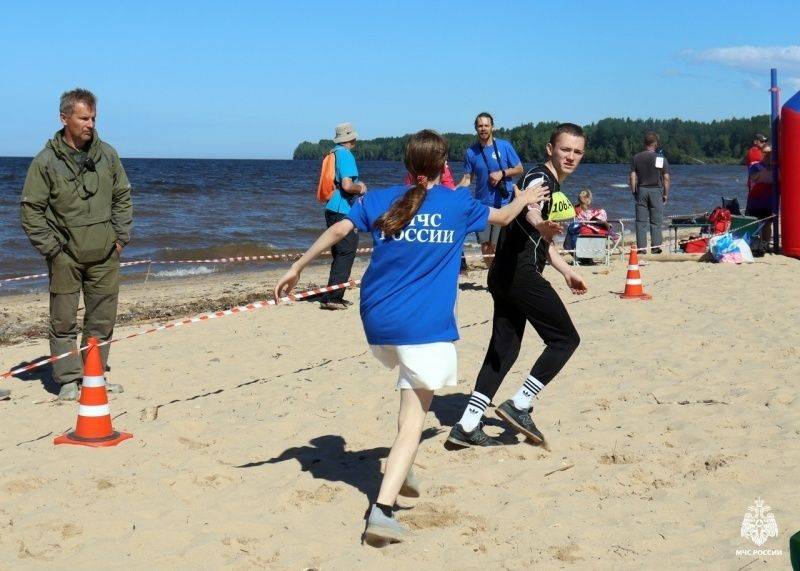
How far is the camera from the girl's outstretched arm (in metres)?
4.13

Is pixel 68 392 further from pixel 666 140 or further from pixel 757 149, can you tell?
pixel 666 140

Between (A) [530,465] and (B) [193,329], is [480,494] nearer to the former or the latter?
(A) [530,465]

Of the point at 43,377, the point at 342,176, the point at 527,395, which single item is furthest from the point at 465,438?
the point at 342,176

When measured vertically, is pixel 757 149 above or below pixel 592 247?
above

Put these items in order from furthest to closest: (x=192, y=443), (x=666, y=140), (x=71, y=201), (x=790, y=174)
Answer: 1. (x=666, y=140)
2. (x=790, y=174)
3. (x=71, y=201)
4. (x=192, y=443)

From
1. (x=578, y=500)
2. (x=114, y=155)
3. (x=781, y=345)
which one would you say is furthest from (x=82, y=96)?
(x=781, y=345)

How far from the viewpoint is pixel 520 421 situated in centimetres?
542

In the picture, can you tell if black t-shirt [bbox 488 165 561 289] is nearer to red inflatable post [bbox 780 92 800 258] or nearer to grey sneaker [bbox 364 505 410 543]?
grey sneaker [bbox 364 505 410 543]

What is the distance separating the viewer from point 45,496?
187 inches

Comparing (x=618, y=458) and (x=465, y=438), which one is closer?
(x=618, y=458)

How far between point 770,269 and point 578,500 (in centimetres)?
902

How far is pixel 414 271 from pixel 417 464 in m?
1.54

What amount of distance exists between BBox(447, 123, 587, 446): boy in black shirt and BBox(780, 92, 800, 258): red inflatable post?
926 cm

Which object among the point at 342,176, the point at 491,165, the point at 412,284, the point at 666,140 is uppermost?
the point at 666,140
